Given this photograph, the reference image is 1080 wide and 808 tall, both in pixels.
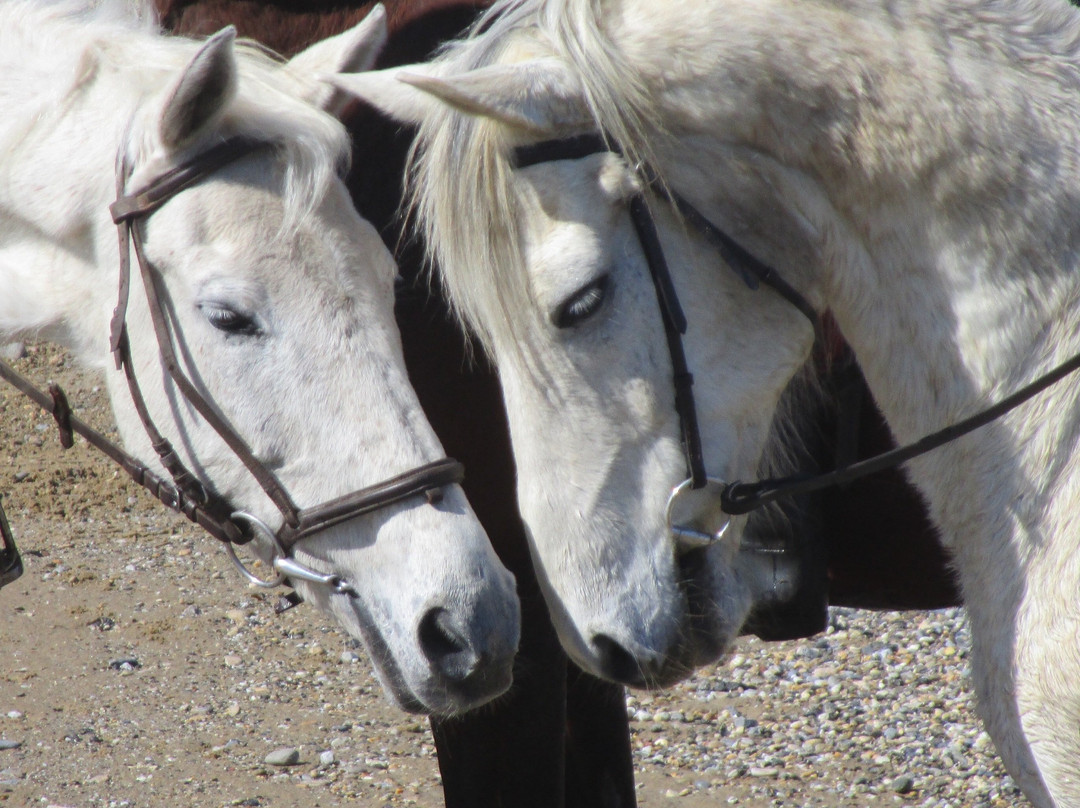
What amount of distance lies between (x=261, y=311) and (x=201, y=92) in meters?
0.37

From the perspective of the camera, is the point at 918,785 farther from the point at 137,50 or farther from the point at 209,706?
the point at 137,50

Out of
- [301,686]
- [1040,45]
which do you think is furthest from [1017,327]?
[301,686]

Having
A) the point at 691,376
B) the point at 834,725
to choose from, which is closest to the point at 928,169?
the point at 691,376

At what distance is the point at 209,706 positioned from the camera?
415 centimetres

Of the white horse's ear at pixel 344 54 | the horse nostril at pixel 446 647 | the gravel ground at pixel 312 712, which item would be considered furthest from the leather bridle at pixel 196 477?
the gravel ground at pixel 312 712

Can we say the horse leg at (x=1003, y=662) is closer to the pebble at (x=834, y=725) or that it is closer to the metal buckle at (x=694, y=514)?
the metal buckle at (x=694, y=514)

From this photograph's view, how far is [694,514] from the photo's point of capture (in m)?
1.76

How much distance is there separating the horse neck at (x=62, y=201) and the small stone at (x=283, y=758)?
220 centimetres

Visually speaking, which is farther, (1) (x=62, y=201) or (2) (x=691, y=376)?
(1) (x=62, y=201)

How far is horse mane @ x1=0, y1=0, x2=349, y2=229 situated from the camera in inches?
72.0

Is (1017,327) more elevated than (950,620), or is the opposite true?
(1017,327)

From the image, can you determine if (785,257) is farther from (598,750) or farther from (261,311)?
(598,750)

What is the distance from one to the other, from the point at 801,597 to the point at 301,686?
264 cm

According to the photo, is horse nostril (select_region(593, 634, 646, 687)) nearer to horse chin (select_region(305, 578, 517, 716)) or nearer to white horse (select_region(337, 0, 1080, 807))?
white horse (select_region(337, 0, 1080, 807))
